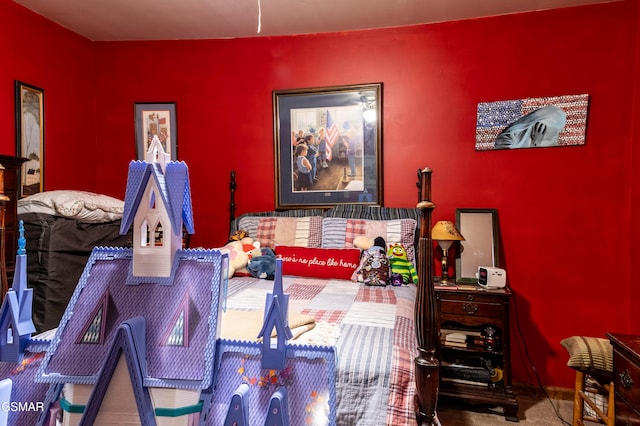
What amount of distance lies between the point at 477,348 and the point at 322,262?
1.19 meters

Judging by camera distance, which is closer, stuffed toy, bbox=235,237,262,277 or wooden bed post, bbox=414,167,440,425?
wooden bed post, bbox=414,167,440,425

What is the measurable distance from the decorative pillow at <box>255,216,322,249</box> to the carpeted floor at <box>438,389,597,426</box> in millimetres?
1455

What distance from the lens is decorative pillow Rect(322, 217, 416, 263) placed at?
106 inches

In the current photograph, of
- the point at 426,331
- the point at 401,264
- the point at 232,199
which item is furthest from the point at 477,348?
the point at 232,199

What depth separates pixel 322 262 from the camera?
2.52m

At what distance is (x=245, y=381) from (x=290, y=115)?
9.35 ft

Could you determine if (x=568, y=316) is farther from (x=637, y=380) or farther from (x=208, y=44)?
(x=208, y=44)

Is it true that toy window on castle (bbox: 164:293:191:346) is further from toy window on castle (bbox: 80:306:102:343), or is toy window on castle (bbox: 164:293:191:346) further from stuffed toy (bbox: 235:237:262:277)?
stuffed toy (bbox: 235:237:262:277)

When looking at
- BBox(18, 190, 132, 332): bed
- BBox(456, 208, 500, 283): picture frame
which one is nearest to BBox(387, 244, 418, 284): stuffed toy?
BBox(456, 208, 500, 283): picture frame

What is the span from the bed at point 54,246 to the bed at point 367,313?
1.15m

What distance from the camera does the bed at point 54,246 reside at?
7.75ft

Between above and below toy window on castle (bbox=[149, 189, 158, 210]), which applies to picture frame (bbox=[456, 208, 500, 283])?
below

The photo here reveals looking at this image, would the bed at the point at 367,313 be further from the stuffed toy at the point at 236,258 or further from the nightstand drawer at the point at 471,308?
the nightstand drawer at the point at 471,308

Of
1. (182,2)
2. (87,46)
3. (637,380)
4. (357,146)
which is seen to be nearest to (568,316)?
(637,380)
